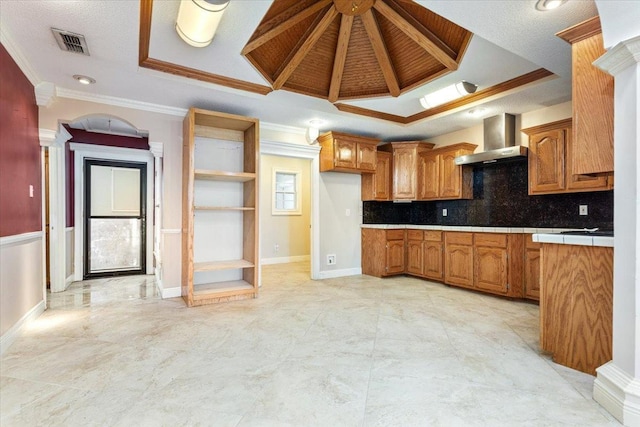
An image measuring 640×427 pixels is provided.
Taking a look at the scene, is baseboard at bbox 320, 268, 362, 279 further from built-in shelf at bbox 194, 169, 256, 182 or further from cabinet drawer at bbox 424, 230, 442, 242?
built-in shelf at bbox 194, 169, 256, 182

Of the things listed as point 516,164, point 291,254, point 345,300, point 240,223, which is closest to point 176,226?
point 240,223

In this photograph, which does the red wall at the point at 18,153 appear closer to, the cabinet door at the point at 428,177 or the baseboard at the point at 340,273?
the baseboard at the point at 340,273

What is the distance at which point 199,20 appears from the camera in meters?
2.17

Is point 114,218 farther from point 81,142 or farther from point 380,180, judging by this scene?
point 380,180

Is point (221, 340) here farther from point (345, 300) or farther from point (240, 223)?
point (240, 223)

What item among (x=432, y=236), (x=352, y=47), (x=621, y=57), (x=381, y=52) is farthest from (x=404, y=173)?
(x=621, y=57)

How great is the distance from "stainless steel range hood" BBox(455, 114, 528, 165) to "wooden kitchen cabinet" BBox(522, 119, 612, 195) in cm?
24

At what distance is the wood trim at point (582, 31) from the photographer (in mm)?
1930

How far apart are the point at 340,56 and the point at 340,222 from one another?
2744 mm

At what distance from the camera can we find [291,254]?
7.07m

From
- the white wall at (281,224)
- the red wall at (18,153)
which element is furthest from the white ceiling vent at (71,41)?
the white wall at (281,224)

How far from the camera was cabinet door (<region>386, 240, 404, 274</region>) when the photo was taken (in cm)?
508

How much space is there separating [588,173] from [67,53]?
4.00 metres

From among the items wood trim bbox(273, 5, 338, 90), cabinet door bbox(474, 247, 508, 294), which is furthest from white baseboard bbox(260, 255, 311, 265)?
wood trim bbox(273, 5, 338, 90)
